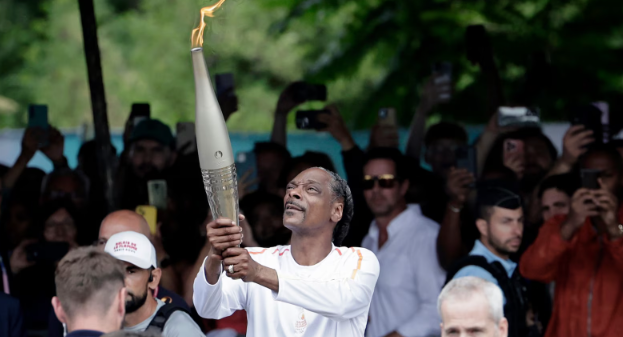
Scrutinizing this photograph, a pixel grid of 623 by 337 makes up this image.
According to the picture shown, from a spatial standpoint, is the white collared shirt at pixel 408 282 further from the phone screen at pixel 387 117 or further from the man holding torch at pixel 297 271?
the man holding torch at pixel 297 271

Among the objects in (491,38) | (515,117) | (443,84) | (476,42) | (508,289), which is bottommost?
(508,289)

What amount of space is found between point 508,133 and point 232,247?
3703mm

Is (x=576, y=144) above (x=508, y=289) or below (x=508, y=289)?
above

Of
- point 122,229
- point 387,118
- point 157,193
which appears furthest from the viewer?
point 387,118

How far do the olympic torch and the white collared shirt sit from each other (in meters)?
2.49

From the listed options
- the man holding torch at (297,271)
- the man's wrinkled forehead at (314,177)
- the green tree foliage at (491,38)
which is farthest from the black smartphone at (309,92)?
the man's wrinkled forehead at (314,177)

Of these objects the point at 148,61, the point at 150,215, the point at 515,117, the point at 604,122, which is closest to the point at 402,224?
the point at 515,117

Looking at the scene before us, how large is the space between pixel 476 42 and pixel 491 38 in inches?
71.0

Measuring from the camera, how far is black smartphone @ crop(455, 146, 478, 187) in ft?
21.3

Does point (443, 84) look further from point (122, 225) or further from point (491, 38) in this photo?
point (122, 225)

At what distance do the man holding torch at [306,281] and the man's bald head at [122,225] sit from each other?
121 centimetres

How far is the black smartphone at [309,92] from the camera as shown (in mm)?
7465

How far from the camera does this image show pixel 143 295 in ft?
15.8

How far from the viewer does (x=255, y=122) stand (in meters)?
21.5
